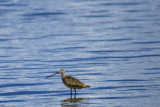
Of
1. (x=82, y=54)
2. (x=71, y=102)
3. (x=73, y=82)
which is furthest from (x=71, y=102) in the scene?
(x=82, y=54)

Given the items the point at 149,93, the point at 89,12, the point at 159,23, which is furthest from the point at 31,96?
the point at 89,12

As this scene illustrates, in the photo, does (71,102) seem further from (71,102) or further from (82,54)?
(82,54)

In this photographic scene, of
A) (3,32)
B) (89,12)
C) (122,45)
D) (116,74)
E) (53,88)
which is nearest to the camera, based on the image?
(53,88)

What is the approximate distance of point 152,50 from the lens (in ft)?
68.6

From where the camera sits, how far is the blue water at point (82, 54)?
13516mm

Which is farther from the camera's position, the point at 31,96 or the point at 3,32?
the point at 3,32

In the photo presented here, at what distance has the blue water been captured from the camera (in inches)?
532

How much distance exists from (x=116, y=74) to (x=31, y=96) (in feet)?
12.0

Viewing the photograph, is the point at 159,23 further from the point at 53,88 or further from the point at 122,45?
the point at 53,88

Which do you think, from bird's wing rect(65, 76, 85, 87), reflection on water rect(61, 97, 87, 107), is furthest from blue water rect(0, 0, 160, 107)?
bird's wing rect(65, 76, 85, 87)

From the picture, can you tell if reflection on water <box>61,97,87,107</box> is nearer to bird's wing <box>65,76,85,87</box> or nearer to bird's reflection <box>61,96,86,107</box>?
bird's reflection <box>61,96,86,107</box>

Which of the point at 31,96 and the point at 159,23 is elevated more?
the point at 159,23

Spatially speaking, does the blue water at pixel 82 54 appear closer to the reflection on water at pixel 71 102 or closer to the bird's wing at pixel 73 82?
Answer: the reflection on water at pixel 71 102

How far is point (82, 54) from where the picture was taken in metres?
20.7
